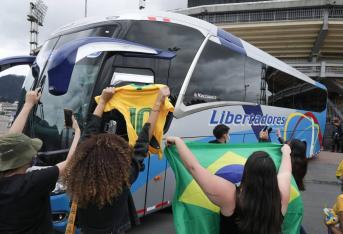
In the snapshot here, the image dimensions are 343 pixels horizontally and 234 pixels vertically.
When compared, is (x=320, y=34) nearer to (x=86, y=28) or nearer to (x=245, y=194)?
(x=86, y=28)

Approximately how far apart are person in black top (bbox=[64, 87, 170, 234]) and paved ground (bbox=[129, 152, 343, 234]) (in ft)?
11.9

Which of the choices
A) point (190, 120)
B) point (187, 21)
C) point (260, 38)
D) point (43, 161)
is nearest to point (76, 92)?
point (43, 161)

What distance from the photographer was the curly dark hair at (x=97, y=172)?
2.73 meters

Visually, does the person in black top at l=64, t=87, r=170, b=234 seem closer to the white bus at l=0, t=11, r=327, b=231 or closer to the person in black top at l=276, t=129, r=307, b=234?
the person in black top at l=276, t=129, r=307, b=234

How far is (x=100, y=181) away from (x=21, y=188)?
20.8 inches

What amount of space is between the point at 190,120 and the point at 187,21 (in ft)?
5.89

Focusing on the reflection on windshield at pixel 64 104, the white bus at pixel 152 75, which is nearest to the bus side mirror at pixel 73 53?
the white bus at pixel 152 75

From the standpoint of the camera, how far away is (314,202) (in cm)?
923

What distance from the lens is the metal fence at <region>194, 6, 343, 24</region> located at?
29047mm

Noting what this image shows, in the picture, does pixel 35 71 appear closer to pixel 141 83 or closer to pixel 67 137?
pixel 67 137

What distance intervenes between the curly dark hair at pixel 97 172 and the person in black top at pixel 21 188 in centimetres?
15

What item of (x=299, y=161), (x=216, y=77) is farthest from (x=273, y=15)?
(x=299, y=161)

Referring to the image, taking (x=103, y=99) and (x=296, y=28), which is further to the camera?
(x=296, y=28)

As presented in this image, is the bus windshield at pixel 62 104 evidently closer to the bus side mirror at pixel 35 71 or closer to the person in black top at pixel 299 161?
the bus side mirror at pixel 35 71
